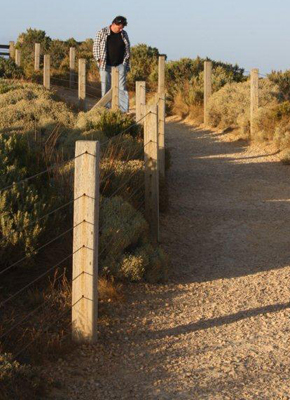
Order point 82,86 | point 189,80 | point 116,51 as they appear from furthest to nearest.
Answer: point 189,80, point 82,86, point 116,51

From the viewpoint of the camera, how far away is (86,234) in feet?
18.9

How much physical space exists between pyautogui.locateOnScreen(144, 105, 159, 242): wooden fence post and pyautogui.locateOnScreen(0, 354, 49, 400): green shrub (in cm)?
404

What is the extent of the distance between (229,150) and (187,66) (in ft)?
36.0

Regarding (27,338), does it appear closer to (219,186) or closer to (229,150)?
(219,186)

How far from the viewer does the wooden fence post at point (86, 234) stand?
570 centimetres

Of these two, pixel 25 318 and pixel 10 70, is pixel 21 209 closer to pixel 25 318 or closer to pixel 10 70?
pixel 25 318

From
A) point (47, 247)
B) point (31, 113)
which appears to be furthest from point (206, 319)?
point (31, 113)

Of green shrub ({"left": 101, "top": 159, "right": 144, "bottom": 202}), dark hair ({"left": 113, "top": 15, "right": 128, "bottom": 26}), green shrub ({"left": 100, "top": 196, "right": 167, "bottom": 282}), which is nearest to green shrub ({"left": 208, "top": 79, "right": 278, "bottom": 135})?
dark hair ({"left": 113, "top": 15, "right": 128, "bottom": 26})

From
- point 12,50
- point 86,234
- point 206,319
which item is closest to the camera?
point 86,234

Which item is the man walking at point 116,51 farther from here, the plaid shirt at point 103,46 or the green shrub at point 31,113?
the green shrub at point 31,113

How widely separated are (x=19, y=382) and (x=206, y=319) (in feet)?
7.14

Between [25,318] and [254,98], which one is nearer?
[25,318]

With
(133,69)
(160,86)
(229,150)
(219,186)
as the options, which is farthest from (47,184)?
(133,69)

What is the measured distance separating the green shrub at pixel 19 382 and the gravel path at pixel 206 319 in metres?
0.14
